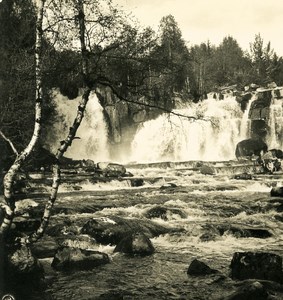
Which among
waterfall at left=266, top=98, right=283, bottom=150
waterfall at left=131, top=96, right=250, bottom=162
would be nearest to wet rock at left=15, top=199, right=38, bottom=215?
waterfall at left=131, top=96, right=250, bottom=162

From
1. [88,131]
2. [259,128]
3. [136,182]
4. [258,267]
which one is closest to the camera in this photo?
[258,267]

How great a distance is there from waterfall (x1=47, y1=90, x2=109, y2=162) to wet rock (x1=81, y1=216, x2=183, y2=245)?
93.5 feet

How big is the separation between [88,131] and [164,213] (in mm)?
28166

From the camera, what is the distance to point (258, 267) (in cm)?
791

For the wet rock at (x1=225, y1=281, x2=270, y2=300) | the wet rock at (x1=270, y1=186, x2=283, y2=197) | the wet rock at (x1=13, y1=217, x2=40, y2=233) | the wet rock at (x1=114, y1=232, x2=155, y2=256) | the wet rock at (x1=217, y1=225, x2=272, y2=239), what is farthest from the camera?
the wet rock at (x1=270, y1=186, x2=283, y2=197)

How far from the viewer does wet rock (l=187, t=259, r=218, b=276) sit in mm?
8516

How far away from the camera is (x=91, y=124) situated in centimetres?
4209

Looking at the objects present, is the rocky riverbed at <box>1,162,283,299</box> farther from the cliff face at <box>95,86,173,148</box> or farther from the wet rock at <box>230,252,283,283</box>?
the cliff face at <box>95,86,173,148</box>

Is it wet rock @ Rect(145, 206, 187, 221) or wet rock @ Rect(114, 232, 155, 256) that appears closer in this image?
wet rock @ Rect(114, 232, 155, 256)

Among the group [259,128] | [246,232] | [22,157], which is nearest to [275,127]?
[259,128]

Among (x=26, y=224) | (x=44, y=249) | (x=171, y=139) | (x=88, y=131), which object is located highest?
(x=88, y=131)

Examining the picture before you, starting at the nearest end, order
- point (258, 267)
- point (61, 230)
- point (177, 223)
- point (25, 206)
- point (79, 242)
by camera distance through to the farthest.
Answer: point (258, 267), point (79, 242), point (61, 230), point (177, 223), point (25, 206)

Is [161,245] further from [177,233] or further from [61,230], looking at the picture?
[61,230]

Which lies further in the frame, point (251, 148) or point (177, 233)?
point (251, 148)
